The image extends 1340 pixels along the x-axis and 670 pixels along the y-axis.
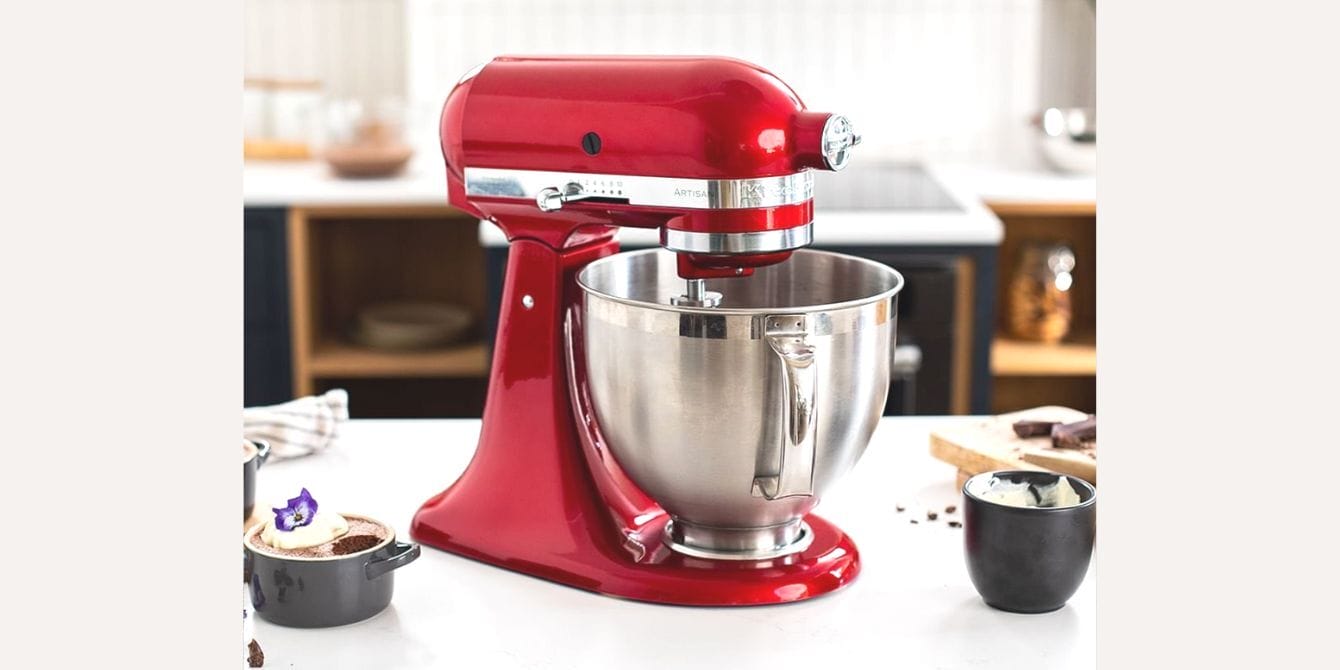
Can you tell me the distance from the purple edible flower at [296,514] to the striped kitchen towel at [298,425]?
361 millimetres

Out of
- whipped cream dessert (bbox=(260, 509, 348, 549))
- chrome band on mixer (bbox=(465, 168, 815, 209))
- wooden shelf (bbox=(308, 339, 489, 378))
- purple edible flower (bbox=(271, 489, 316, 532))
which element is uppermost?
chrome band on mixer (bbox=(465, 168, 815, 209))

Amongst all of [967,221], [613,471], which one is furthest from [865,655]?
[967,221]

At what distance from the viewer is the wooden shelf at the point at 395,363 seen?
312 centimetres

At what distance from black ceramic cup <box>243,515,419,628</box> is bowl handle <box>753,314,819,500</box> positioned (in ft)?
0.88

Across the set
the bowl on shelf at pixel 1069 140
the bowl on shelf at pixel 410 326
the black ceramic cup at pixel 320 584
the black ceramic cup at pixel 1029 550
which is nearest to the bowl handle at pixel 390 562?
the black ceramic cup at pixel 320 584

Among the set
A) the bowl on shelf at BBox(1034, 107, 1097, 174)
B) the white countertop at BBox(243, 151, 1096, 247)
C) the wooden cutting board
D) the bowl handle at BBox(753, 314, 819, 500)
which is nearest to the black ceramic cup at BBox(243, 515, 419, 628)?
the bowl handle at BBox(753, 314, 819, 500)

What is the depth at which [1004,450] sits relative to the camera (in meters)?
1.32

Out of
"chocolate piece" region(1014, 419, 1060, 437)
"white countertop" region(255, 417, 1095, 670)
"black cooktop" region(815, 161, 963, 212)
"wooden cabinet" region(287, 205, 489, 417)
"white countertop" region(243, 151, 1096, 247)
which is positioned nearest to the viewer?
"white countertop" region(255, 417, 1095, 670)

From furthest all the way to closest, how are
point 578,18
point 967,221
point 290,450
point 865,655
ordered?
1. point 578,18
2. point 967,221
3. point 290,450
4. point 865,655

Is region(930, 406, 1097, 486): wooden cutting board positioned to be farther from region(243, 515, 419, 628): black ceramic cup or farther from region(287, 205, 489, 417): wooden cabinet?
region(287, 205, 489, 417): wooden cabinet

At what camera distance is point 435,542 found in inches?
47.4

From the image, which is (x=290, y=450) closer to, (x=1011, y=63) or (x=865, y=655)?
(x=865, y=655)

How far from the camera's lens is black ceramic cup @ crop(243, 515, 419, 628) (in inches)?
40.0

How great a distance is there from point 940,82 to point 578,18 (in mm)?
889
